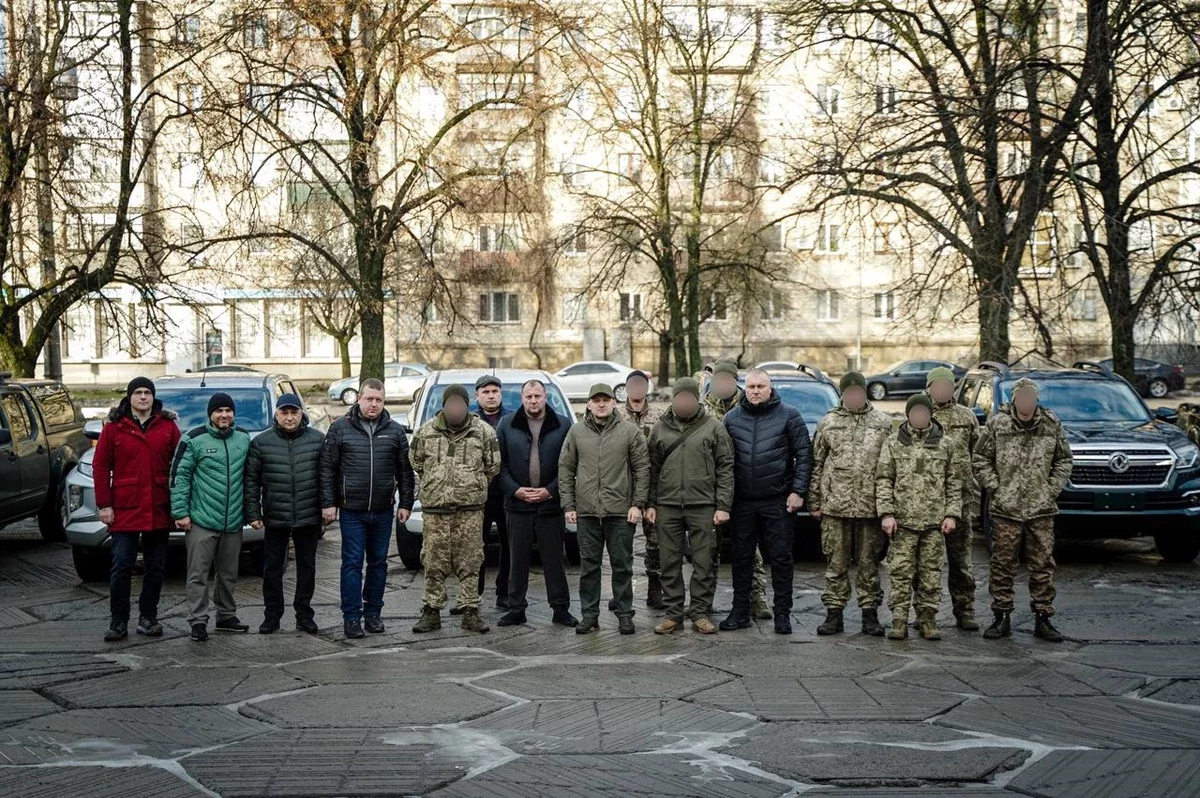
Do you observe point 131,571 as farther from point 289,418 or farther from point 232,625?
point 289,418

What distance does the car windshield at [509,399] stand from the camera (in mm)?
13516

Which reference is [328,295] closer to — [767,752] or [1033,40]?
[1033,40]

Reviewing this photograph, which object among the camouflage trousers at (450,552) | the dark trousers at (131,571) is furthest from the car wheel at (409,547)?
the dark trousers at (131,571)

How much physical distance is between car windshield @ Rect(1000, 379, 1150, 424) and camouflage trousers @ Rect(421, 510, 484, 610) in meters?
6.80

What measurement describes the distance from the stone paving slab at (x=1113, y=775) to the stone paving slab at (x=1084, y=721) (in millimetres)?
198

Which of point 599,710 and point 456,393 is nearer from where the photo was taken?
point 599,710

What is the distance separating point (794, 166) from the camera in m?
20.2

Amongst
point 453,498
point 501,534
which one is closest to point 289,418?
point 453,498

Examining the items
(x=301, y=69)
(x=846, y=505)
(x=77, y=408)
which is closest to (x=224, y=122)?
(x=301, y=69)

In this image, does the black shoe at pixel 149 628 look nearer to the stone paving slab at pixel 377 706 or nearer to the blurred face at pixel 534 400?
the stone paving slab at pixel 377 706

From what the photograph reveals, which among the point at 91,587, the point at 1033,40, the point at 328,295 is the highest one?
the point at 1033,40

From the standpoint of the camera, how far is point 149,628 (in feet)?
31.3

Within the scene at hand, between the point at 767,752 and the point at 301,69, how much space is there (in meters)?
17.8

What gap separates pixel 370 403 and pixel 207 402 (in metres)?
4.34
